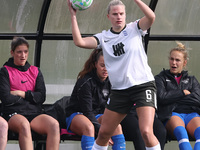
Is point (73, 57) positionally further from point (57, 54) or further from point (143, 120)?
point (143, 120)

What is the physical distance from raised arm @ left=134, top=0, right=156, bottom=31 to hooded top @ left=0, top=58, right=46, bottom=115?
1.83 m

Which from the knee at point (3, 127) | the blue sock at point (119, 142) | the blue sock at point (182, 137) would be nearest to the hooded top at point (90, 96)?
the blue sock at point (119, 142)

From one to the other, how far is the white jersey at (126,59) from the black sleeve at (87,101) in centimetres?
94

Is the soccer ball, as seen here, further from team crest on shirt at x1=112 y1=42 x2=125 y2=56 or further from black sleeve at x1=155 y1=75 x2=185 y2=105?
black sleeve at x1=155 y1=75 x2=185 y2=105

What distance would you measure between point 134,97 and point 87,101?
1195mm

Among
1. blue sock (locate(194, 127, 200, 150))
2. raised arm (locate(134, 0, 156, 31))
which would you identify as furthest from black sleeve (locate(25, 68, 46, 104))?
blue sock (locate(194, 127, 200, 150))

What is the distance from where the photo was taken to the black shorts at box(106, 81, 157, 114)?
Result: 14.4ft

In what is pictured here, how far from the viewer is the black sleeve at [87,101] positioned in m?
5.47

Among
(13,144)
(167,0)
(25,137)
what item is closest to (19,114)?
(25,137)

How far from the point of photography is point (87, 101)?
18.1 ft

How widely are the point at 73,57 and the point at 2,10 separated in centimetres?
142

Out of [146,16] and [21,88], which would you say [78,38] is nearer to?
[146,16]

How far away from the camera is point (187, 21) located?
7.30 metres

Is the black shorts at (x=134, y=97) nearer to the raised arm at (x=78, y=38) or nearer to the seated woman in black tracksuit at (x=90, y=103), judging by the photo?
the raised arm at (x=78, y=38)
